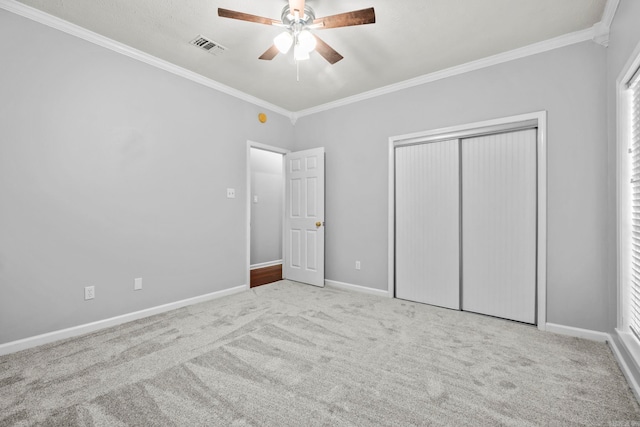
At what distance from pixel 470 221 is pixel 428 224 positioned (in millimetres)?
451

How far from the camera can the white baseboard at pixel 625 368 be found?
173 centimetres

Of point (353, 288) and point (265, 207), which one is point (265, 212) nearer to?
point (265, 207)

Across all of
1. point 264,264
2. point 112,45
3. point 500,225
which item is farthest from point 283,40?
point 264,264

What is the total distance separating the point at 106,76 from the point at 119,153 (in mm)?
720

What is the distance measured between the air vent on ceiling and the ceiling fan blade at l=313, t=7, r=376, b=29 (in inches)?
47.9

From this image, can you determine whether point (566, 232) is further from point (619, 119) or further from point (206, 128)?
point (206, 128)

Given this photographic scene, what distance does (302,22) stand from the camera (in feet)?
7.14

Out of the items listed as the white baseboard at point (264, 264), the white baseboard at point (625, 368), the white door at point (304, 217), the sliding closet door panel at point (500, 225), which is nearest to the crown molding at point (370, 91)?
the sliding closet door panel at point (500, 225)

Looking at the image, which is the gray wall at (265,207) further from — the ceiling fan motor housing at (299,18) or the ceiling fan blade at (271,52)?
the ceiling fan motor housing at (299,18)

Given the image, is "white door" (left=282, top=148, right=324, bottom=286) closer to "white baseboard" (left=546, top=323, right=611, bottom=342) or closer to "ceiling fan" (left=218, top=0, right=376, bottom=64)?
"ceiling fan" (left=218, top=0, right=376, bottom=64)

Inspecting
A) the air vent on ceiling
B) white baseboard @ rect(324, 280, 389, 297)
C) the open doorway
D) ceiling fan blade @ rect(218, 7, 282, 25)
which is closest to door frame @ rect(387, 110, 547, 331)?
white baseboard @ rect(324, 280, 389, 297)

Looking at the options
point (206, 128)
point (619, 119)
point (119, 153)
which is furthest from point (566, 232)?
point (119, 153)

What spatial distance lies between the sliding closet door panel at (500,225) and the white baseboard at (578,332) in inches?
6.4

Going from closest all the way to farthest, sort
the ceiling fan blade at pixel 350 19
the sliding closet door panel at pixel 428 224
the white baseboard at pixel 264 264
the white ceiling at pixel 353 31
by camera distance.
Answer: the ceiling fan blade at pixel 350 19 < the white ceiling at pixel 353 31 < the sliding closet door panel at pixel 428 224 < the white baseboard at pixel 264 264
